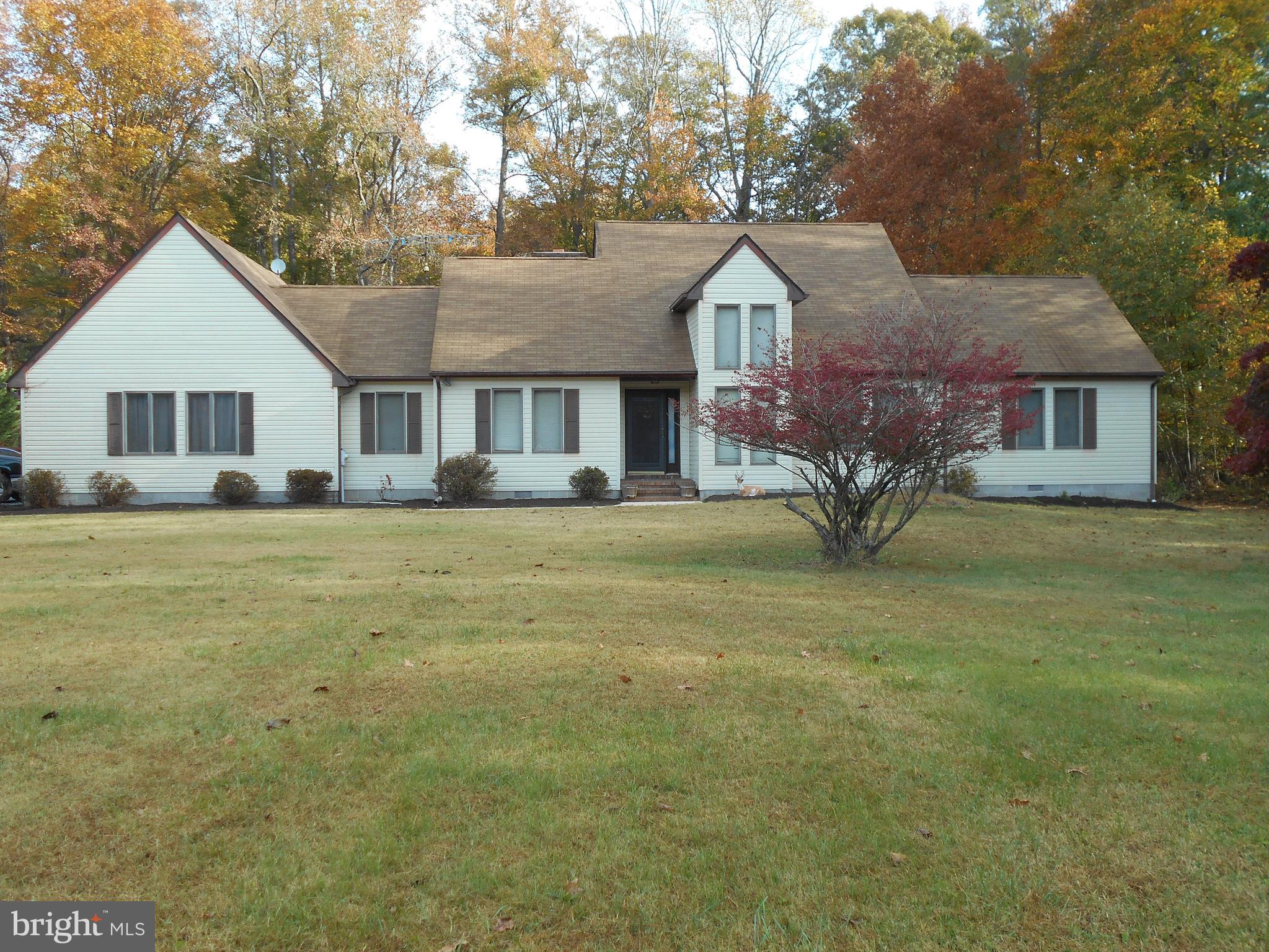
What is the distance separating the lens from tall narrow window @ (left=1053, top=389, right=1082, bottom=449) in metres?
25.7

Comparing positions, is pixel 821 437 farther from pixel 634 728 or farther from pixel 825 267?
pixel 825 267

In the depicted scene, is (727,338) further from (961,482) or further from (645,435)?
(961,482)

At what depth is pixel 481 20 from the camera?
3997cm

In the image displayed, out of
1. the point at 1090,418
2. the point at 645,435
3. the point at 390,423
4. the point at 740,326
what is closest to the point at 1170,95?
the point at 1090,418

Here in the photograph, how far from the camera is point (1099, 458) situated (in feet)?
84.3

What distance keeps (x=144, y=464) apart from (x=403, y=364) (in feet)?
21.6

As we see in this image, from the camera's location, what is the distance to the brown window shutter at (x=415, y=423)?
2467 centimetres

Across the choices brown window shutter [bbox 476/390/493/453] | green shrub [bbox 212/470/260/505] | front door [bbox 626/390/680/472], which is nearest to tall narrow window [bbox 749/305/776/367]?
front door [bbox 626/390/680/472]

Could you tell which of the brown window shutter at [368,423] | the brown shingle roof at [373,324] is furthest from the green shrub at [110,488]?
the brown shingle roof at [373,324]

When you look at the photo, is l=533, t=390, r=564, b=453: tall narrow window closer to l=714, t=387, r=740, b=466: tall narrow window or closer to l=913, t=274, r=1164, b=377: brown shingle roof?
l=714, t=387, r=740, b=466: tall narrow window

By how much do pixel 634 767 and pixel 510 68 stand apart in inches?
1534

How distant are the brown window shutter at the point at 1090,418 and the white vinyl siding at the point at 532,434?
12.3m

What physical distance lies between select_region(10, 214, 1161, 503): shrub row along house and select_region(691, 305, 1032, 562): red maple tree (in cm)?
1023

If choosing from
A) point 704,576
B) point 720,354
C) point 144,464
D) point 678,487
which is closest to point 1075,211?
point 720,354
